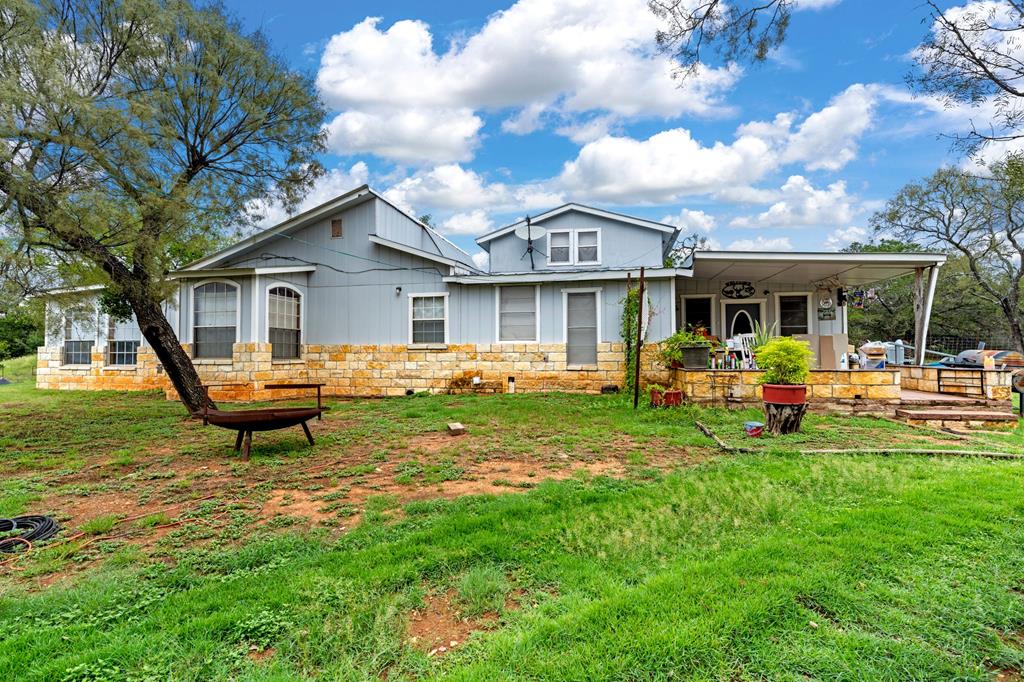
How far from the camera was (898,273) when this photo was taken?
1159 centimetres

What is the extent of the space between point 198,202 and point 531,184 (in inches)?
599

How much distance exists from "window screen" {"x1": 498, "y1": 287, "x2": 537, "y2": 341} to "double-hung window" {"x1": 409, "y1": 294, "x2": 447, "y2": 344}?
58.0 inches

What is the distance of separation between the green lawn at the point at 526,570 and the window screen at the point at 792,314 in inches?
301

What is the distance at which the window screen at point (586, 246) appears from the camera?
46.0 feet

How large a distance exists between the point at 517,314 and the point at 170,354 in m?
7.20

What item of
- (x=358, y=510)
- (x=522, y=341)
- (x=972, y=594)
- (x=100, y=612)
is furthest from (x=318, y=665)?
(x=522, y=341)

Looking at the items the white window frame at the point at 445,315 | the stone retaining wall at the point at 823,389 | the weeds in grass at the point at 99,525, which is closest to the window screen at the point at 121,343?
the white window frame at the point at 445,315

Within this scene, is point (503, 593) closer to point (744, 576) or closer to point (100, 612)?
point (744, 576)

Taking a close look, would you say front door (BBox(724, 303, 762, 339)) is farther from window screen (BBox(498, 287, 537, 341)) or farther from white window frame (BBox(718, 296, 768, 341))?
window screen (BBox(498, 287, 537, 341))

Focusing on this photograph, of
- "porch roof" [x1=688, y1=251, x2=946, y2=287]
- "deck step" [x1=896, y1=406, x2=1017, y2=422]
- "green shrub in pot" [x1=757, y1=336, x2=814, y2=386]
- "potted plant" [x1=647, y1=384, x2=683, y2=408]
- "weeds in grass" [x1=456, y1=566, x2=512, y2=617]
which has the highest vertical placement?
"porch roof" [x1=688, y1=251, x2=946, y2=287]

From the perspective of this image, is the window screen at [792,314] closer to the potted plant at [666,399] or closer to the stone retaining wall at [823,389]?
the stone retaining wall at [823,389]

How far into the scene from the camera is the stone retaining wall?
8.48 metres

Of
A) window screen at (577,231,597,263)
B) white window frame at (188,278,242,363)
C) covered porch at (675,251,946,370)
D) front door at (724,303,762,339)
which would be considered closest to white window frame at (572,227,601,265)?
window screen at (577,231,597,263)

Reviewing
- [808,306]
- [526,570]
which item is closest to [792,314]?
[808,306]
